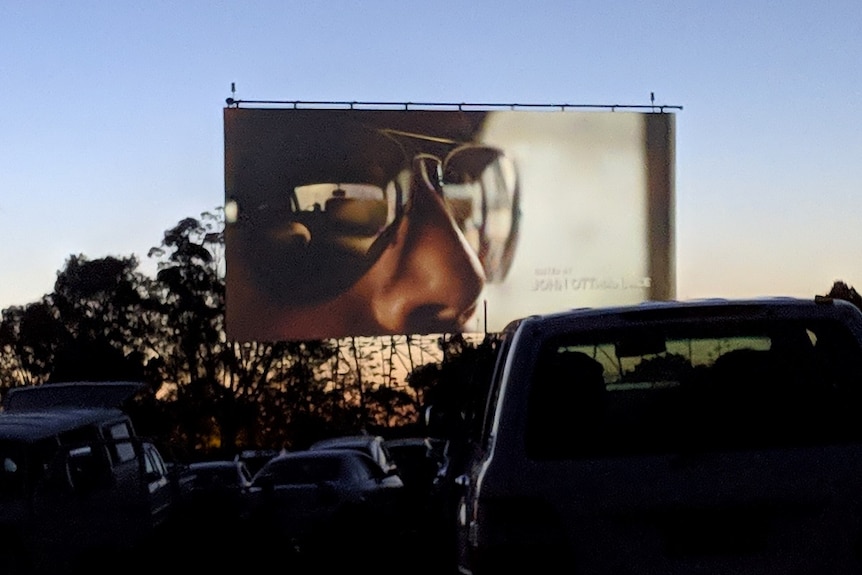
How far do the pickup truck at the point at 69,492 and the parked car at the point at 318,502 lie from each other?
8.05 ft

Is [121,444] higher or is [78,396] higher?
[78,396]

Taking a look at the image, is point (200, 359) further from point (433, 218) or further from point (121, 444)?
point (121, 444)

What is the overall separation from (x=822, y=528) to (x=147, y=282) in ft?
185

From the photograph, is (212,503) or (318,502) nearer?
(212,503)

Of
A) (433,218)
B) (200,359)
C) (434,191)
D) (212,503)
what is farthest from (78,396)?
(200,359)

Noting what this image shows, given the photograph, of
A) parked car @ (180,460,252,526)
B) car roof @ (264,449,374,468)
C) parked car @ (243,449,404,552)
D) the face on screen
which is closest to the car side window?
parked car @ (180,460,252,526)

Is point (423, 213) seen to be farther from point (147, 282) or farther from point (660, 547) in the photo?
point (147, 282)

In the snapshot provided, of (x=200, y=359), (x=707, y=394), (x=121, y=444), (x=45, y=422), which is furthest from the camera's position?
(x=200, y=359)

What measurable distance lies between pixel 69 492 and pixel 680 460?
5776 millimetres

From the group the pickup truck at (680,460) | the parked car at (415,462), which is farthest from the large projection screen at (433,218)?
the pickup truck at (680,460)

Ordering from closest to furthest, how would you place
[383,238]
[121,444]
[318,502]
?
[121,444], [318,502], [383,238]

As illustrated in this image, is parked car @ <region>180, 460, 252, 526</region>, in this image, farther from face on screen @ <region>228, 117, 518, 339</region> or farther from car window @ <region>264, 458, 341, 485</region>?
face on screen @ <region>228, 117, 518, 339</region>

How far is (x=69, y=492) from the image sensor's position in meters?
9.70

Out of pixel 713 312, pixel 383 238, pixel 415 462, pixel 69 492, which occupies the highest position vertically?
pixel 383 238
